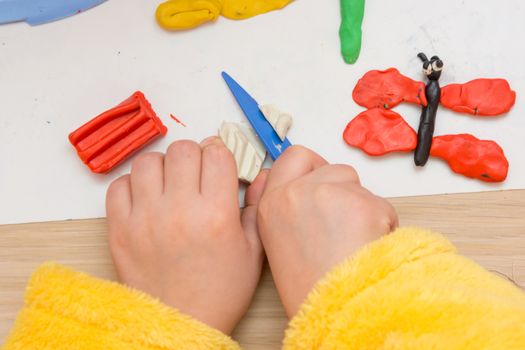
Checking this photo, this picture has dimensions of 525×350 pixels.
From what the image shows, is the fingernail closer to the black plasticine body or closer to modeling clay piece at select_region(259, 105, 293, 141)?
modeling clay piece at select_region(259, 105, 293, 141)

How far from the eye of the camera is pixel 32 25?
0.69 metres

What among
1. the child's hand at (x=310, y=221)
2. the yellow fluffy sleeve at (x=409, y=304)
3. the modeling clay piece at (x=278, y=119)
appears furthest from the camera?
the modeling clay piece at (x=278, y=119)

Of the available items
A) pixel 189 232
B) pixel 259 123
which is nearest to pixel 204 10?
pixel 259 123

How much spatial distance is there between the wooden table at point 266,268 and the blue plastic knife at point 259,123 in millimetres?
122

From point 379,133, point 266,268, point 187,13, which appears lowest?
point 266,268

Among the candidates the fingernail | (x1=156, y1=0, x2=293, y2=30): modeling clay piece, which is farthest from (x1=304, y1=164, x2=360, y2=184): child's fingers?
(x1=156, y1=0, x2=293, y2=30): modeling clay piece

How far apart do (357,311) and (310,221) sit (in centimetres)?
11

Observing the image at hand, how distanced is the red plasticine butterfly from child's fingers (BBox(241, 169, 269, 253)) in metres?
0.10

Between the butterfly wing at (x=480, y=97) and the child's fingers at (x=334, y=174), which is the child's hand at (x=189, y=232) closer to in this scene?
the child's fingers at (x=334, y=174)

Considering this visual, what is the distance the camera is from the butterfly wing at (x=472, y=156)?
22.2 inches

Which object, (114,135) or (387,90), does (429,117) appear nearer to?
(387,90)

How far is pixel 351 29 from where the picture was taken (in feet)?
2.07

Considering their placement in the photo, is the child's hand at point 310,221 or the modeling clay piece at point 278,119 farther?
the modeling clay piece at point 278,119

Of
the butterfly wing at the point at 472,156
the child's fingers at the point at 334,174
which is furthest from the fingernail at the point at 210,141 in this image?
the butterfly wing at the point at 472,156
